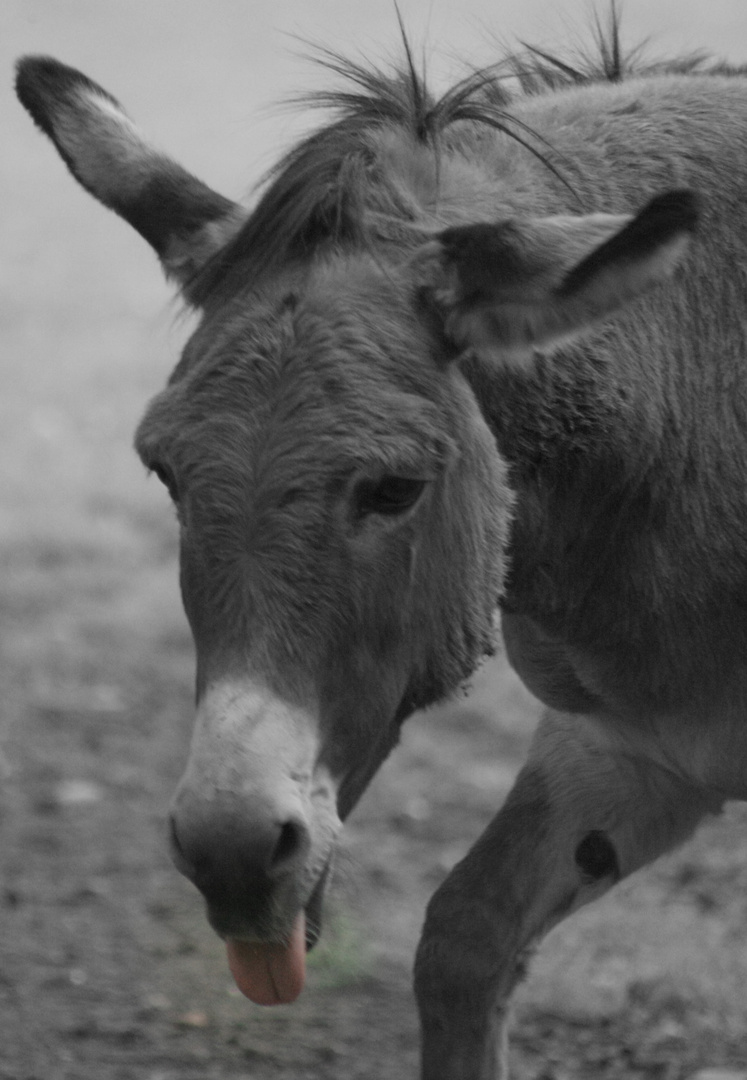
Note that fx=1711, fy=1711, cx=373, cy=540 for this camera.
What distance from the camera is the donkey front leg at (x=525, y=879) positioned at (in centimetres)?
358

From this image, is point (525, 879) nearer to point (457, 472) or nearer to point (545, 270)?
point (457, 472)

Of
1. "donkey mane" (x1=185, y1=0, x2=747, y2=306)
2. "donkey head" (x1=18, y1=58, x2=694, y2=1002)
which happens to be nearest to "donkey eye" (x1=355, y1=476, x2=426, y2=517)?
"donkey head" (x1=18, y1=58, x2=694, y2=1002)

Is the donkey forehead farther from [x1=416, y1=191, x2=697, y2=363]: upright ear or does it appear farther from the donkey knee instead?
the donkey knee

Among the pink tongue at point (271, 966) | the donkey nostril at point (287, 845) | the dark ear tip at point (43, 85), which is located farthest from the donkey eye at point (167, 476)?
the dark ear tip at point (43, 85)

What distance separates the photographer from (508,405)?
2934 mm

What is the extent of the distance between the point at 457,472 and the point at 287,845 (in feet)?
2.17

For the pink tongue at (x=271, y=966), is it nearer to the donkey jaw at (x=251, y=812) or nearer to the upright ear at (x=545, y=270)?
the donkey jaw at (x=251, y=812)

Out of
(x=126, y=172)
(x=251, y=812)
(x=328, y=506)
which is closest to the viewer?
(x=251, y=812)

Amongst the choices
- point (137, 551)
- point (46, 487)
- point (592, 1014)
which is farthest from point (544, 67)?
point (46, 487)

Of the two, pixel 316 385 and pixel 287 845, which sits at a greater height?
pixel 316 385

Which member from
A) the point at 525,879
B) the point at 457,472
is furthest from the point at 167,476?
the point at 525,879

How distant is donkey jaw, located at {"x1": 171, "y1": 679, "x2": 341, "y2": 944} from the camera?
2416 millimetres

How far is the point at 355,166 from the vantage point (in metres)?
2.91

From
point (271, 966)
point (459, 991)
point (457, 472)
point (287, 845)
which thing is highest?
point (457, 472)
